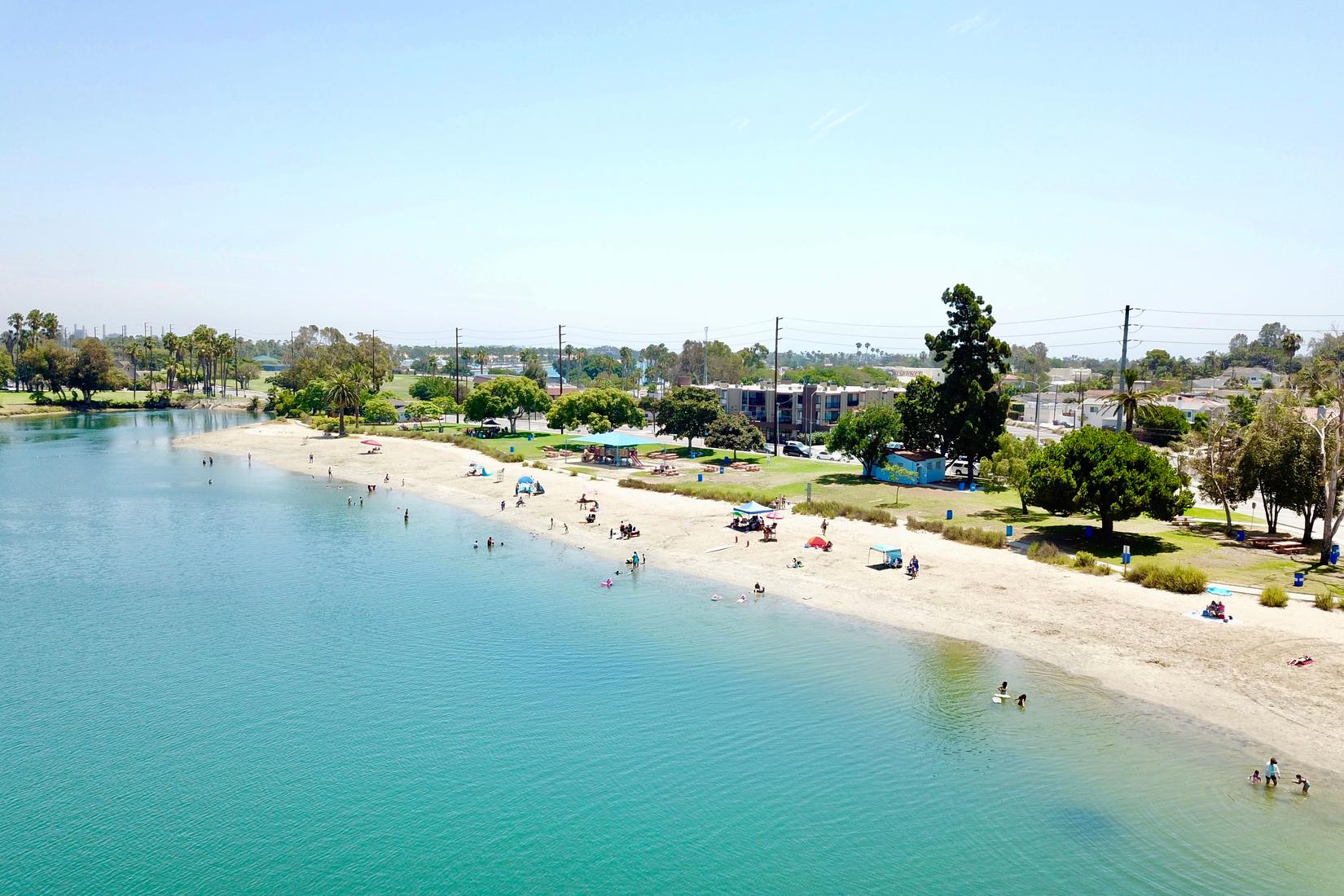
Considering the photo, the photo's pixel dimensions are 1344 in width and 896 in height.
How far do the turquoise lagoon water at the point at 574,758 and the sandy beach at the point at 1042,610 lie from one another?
211 cm

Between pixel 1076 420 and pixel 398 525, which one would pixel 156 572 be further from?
pixel 1076 420

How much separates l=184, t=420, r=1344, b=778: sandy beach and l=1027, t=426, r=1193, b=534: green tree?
4.92 meters

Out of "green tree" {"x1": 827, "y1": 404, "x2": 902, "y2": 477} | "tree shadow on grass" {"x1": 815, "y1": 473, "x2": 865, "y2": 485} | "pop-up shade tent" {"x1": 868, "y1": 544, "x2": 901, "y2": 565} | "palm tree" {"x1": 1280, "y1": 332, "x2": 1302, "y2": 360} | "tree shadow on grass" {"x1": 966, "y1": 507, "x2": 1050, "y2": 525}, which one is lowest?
"pop-up shade tent" {"x1": 868, "y1": 544, "x2": 901, "y2": 565}

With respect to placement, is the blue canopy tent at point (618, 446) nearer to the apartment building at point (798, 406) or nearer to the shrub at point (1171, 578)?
the apartment building at point (798, 406)

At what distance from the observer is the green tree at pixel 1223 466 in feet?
177

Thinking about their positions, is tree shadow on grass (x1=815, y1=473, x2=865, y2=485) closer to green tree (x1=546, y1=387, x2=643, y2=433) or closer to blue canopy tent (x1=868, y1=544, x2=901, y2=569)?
blue canopy tent (x1=868, y1=544, x2=901, y2=569)

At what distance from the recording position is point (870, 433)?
74062 millimetres

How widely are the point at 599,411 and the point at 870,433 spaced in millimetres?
43622

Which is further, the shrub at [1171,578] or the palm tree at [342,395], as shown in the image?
the palm tree at [342,395]

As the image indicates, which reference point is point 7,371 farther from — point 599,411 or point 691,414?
point 691,414

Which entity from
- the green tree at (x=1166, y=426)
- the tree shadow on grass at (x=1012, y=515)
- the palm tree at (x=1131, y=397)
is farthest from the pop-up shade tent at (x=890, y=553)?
the green tree at (x=1166, y=426)

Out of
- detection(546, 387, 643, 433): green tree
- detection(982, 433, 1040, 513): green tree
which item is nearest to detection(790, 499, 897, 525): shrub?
detection(982, 433, 1040, 513): green tree

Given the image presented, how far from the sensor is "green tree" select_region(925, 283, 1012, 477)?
73.4 metres

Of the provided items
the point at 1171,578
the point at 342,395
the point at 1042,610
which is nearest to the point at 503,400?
the point at 342,395
